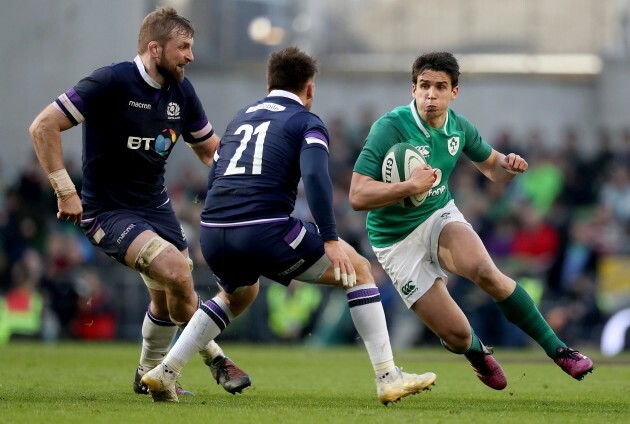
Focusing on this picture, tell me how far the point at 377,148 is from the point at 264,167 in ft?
3.48

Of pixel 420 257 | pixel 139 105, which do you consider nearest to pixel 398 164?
pixel 420 257

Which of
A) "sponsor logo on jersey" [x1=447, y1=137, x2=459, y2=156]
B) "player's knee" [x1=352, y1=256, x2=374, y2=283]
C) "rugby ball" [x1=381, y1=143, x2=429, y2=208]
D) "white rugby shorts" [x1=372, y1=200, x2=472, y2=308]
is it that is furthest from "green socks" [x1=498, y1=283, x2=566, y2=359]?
"player's knee" [x1=352, y1=256, x2=374, y2=283]

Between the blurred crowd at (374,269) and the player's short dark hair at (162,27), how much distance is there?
8.98 metres

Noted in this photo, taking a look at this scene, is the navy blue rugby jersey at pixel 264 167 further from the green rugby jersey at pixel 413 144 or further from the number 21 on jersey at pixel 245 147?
the green rugby jersey at pixel 413 144

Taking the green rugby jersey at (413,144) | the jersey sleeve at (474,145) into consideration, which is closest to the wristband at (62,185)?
the green rugby jersey at (413,144)

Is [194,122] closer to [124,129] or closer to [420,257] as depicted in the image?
[124,129]

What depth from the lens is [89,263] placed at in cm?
1967

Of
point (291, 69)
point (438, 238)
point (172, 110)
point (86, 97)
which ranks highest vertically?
point (291, 69)

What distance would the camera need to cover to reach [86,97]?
866cm

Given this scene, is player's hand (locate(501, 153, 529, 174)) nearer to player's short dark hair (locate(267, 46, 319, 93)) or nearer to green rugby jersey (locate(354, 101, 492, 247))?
green rugby jersey (locate(354, 101, 492, 247))

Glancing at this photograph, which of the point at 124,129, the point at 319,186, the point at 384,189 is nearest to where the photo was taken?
the point at 319,186

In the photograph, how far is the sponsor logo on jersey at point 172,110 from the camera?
358 inches

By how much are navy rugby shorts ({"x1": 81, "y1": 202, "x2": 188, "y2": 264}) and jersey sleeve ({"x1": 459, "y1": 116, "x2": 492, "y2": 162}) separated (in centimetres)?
225

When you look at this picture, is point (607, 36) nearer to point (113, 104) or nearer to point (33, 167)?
point (33, 167)
